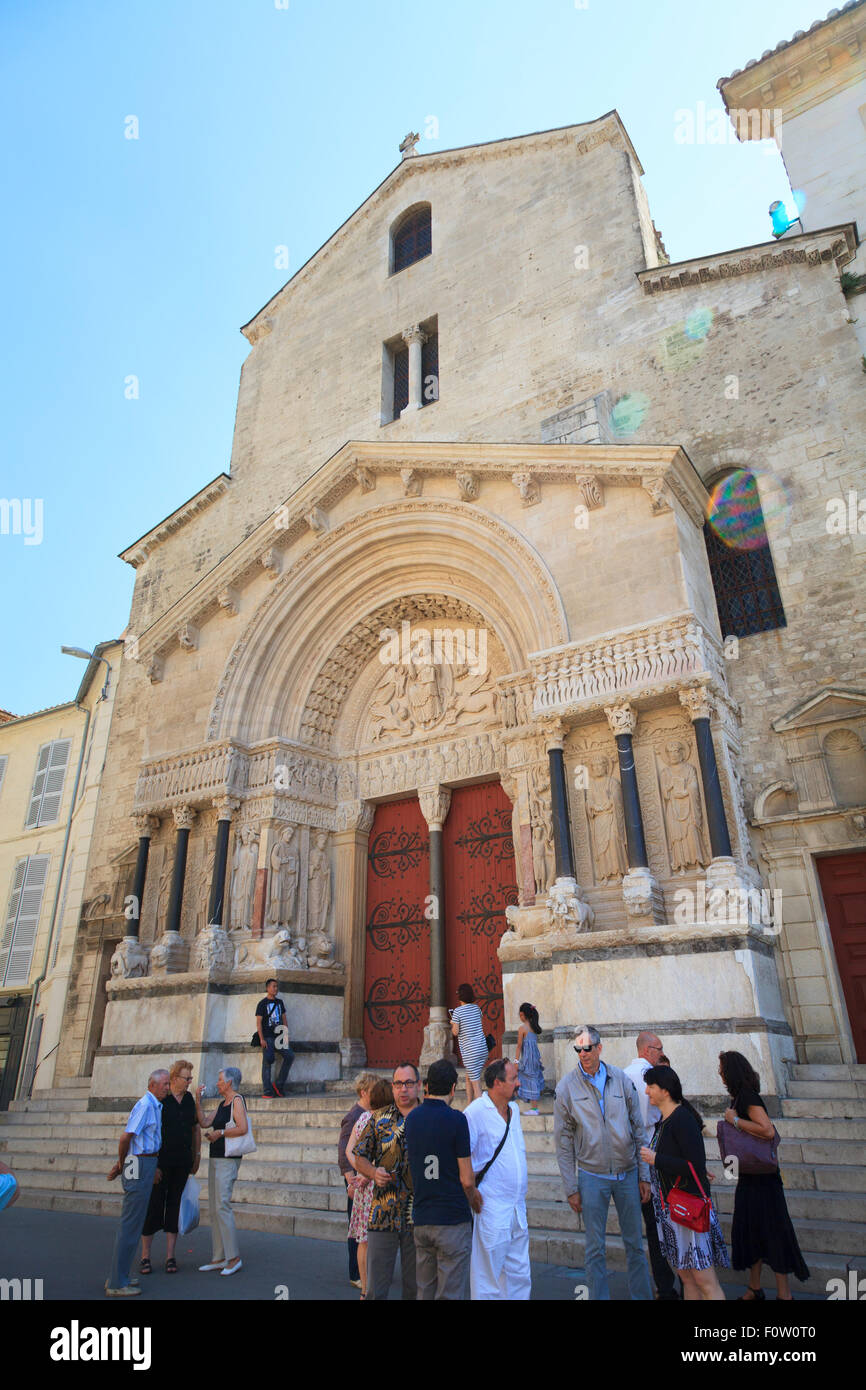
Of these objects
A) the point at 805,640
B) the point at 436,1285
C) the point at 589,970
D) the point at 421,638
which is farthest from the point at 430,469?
the point at 436,1285

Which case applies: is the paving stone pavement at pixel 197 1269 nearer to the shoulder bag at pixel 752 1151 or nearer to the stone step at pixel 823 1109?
the shoulder bag at pixel 752 1151

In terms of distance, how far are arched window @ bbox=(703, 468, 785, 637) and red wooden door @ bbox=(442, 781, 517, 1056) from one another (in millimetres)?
3820

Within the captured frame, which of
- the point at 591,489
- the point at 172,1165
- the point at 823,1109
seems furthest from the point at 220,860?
the point at 823,1109

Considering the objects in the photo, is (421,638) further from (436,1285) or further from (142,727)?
(436,1285)

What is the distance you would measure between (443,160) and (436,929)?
14726 millimetres

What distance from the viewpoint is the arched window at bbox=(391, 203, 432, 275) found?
1736 cm

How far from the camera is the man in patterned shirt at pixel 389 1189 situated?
4434mm

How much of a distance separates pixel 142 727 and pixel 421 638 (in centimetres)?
665

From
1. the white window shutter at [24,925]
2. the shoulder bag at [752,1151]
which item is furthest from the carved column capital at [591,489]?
the white window shutter at [24,925]

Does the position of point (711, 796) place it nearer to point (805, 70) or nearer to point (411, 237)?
point (805, 70)

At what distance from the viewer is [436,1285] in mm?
4129

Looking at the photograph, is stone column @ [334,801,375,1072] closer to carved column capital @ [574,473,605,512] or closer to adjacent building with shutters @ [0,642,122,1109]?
carved column capital @ [574,473,605,512]

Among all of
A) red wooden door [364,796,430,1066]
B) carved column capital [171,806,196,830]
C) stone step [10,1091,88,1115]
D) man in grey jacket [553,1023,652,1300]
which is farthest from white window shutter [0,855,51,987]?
man in grey jacket [553,1023,652,1300]

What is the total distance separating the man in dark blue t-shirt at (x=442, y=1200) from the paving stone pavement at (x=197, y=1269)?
37.9 inches
